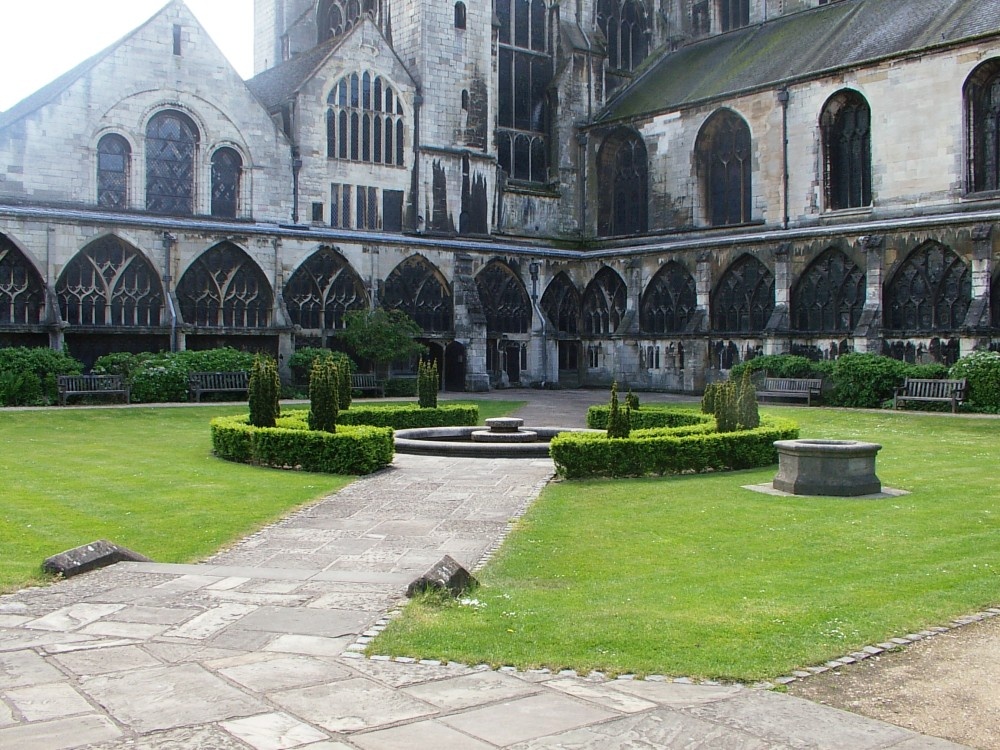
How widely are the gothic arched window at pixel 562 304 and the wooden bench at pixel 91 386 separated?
18.7m

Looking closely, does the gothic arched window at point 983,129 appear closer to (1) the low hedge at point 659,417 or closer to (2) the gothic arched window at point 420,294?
(1) the low hedge at point 659,417

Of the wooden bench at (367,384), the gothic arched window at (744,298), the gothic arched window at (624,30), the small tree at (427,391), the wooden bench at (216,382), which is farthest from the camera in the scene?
the gothic arched window at (624,30)

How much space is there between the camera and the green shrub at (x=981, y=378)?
85.8 feet

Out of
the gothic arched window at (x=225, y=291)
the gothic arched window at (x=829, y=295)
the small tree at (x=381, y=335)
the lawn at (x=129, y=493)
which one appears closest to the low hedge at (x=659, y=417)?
the lawn at (x=129, y=493)

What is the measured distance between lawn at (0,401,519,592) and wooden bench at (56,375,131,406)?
18.5ft

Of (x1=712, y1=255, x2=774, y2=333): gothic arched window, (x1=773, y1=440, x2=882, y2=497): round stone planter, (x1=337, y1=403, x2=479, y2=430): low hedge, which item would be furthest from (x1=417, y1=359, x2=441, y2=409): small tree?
(x1=712, y1=255, x2=774, y2=333): gothic arched window

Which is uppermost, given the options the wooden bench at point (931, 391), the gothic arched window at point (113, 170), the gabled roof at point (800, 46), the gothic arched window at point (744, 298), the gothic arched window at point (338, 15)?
the gothic arched window at point (338, 15)

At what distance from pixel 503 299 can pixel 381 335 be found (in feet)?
26.4

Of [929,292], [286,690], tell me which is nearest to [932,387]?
[929,292]

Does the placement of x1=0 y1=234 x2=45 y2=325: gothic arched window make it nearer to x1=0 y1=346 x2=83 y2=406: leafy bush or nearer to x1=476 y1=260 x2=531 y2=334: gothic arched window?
x1=0 y1=346 x2=83 y2=406: leafy bush

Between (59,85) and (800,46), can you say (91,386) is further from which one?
(800,46)

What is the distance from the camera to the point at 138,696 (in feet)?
19.9

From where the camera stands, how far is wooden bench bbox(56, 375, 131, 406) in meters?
27.9

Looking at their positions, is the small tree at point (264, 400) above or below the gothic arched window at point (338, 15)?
below
